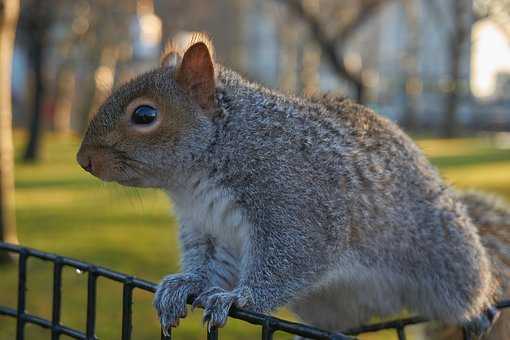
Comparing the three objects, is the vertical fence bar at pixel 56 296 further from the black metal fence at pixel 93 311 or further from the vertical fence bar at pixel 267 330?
the vertical fence bar at pixel 267 330

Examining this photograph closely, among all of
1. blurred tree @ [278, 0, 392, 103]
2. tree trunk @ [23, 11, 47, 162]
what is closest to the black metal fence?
blurred tree @ [278, 0, 392, 103]

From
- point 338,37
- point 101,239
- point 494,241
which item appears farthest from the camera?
point 338,37

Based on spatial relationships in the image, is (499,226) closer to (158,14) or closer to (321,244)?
(321,244)

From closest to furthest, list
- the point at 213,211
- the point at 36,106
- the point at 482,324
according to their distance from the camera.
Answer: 1. the point at 213,211
2. the point at 482,324
3. the point at 36,106

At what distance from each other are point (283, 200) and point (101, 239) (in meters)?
4.45

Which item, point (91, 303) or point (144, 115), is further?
point (144, 115)

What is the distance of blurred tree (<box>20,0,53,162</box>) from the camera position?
1142 cm

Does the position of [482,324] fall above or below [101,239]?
below

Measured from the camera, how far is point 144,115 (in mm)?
1603

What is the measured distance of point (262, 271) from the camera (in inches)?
60.4

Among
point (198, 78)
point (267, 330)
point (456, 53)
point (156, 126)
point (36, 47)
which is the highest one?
point (456, 53)

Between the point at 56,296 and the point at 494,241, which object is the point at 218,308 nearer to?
the point at 56,296

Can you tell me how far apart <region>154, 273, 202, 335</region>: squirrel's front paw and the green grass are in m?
0.25

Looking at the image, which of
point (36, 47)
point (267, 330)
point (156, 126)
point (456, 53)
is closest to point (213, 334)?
A: point (267, 330)
